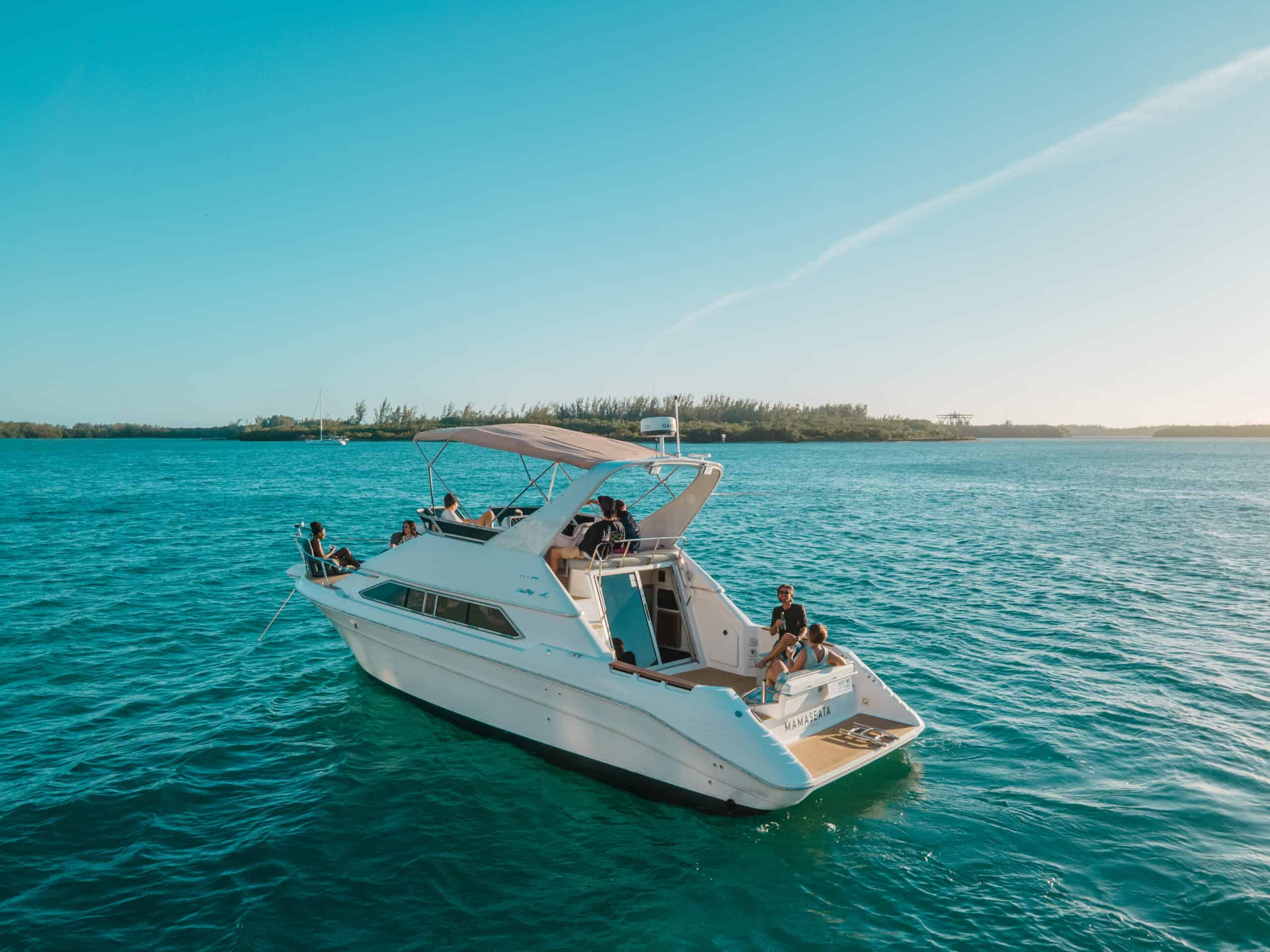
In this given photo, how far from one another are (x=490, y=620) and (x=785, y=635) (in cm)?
380

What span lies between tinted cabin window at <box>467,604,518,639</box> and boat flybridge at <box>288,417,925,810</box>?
23 mm

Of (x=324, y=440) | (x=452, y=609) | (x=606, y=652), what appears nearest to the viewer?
(x=606, y=652)

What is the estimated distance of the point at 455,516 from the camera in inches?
474

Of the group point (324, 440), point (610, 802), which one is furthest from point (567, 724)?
point (324, 440)

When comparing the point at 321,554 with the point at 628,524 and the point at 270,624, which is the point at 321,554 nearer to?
the point at 270,624

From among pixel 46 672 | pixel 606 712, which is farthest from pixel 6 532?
pixel 606 712

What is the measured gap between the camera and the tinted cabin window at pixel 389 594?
10.8 meters

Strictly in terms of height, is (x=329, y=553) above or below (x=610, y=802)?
above

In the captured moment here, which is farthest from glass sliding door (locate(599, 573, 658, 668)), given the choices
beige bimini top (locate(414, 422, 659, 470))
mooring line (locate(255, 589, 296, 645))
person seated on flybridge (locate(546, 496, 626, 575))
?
mooring line (locate(255, 589, 296, 645))

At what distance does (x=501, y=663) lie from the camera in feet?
29.9

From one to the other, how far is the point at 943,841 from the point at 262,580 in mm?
18036

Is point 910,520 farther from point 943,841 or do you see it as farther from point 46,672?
point 46,672

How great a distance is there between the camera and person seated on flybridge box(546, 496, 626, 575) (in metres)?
9.77

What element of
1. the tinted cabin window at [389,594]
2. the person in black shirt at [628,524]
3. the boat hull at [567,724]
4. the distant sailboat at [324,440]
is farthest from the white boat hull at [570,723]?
the distant sailboat at [324,440]
